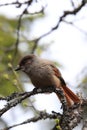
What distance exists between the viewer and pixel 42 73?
646cm

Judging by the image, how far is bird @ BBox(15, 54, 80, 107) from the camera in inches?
249

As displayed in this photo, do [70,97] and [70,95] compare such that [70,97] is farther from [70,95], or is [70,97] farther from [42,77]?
[42,77]

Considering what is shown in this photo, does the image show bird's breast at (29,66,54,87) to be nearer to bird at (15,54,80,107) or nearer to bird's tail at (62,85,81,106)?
bird at (15,54,80,107)

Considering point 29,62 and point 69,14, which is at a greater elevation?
point 69,14

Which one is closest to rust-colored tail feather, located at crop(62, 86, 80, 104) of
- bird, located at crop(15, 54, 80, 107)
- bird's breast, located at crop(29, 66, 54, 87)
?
bird, located at crop(15, 54, 80, 107)

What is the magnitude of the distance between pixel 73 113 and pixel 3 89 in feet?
13.3

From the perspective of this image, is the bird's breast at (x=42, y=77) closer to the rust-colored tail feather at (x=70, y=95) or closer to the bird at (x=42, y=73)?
the bird at (x=42, y=73)

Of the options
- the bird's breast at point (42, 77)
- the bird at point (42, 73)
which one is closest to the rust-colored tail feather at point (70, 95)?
the bird at point (42, 73)

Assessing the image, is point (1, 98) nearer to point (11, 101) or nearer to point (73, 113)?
point (11, 101)

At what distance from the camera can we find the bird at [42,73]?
6.33m

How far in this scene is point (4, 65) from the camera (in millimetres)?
9688

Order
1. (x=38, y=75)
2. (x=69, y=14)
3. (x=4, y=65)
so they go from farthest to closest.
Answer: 1. (x=4, y=65)
2. (x=69, y=14)
3. (x=38, y=75)

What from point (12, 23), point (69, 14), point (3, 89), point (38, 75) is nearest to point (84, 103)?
point (38, 75)

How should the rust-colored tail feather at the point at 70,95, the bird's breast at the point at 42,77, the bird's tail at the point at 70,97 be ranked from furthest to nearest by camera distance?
the bird's breast at the point at 42,77
the rust-colored tail feather at the point at 70,95
the bird's tail at the point at 70,97
